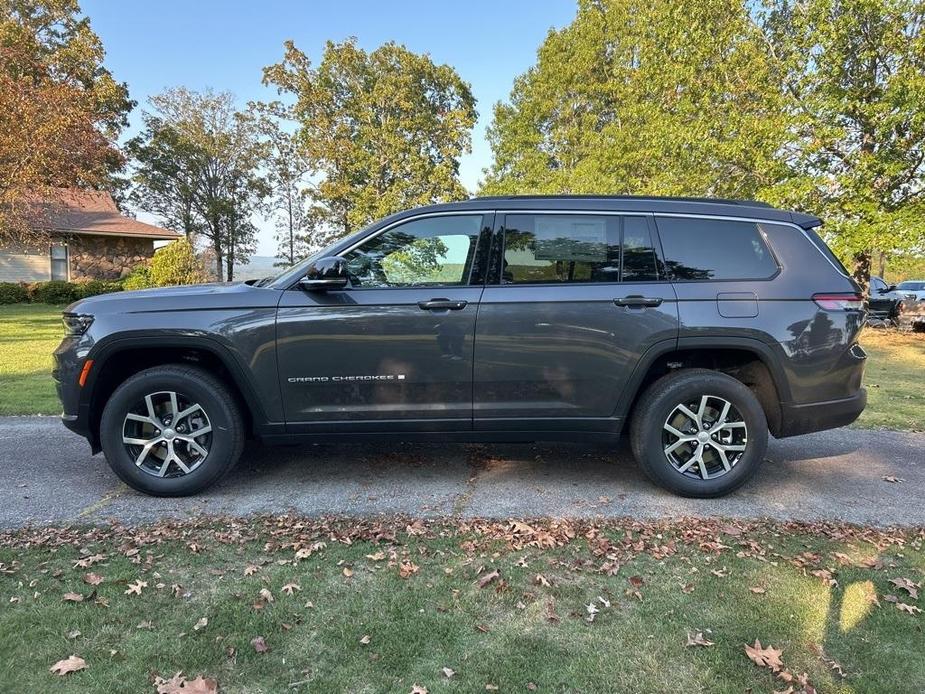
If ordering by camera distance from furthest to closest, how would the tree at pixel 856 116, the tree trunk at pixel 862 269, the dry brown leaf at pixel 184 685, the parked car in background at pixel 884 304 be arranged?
the parked car in background at pixel 884 304
the tree trunk at pixel 862 269
the tree at pixel 856 116
the dry brown leaf at pixel 184 685

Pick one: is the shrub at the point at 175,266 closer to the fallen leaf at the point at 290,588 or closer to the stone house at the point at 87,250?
the stone house at the point at 87,250

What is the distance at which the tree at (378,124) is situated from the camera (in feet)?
86.5

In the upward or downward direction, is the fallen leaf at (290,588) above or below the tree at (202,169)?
below

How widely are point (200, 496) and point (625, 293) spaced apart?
3.04m

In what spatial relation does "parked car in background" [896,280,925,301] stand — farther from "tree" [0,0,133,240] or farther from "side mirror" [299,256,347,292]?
"tree" [0,0,133,240]

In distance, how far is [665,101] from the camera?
15.0m

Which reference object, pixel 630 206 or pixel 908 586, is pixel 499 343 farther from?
pixel 908 586

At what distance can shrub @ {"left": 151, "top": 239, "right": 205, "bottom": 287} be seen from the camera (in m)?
16.8

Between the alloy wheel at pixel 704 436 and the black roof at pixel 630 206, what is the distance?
124 centimetres

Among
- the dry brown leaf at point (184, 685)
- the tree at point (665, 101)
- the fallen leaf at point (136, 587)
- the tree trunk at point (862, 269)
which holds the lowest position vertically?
the dry brown leaf at point (184, 685)

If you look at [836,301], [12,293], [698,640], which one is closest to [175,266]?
[12,293]

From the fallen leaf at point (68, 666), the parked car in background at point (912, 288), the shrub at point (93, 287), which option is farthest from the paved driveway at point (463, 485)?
the shrub at point (93, 287)

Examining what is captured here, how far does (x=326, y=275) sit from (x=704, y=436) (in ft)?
8.59

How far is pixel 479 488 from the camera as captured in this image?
405 cm
